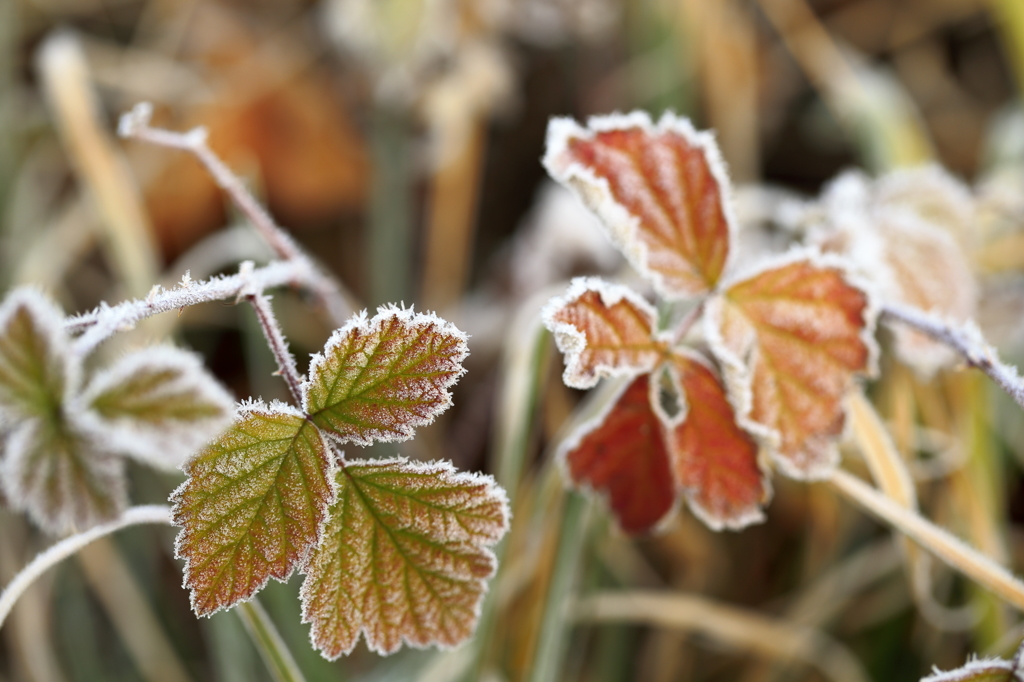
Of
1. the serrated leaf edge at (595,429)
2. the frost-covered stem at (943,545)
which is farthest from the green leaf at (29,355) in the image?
the frost-covered stem at (943,545)

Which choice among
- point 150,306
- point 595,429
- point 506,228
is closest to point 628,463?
point 595,429

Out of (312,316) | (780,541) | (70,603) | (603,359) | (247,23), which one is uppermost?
(247,23)

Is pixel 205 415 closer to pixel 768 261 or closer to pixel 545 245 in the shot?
pixel 768 261

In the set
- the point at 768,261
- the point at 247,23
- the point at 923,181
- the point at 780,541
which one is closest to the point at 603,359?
the point at 768,261

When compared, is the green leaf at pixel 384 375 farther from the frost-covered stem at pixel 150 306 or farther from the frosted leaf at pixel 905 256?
the frosted leaf at pixel 905 256

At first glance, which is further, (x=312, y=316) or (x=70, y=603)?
(x=312, y=316)

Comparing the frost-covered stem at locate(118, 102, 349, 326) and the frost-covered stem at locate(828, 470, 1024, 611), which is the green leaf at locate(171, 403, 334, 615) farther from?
the frost-covered stem at locate(828, 470, 1024, 611)

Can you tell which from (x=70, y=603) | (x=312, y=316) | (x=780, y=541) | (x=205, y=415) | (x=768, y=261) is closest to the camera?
(x=205, y=415)
